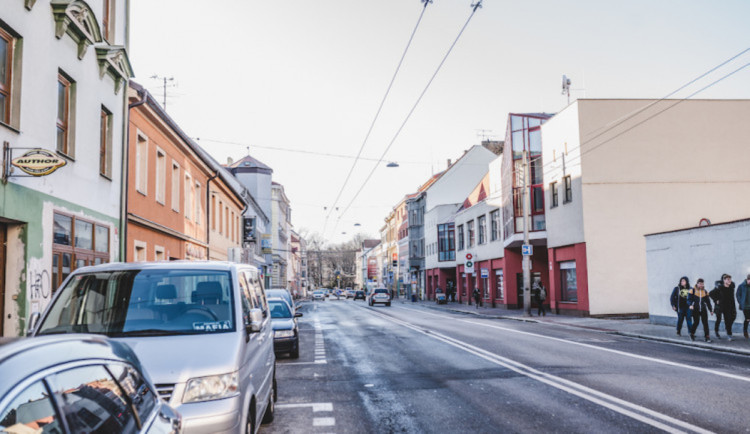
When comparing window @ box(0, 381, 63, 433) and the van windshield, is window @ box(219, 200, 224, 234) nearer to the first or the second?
the van windshield

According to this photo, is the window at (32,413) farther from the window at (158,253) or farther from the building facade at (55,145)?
the window at (158,253)

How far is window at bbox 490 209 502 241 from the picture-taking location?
42.8 metres

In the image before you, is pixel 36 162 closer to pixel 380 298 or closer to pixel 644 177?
pixel 644 177

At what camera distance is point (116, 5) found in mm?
15656


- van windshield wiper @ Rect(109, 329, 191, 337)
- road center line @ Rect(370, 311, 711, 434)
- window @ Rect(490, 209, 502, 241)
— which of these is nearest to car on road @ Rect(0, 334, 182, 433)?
van windshield wiper @ Rect(109, 329, 191, 337)

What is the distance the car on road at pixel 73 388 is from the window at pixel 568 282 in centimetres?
2885

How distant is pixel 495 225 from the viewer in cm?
4375

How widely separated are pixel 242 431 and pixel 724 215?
1140 inches

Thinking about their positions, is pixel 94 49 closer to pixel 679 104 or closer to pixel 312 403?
pixel 312 403

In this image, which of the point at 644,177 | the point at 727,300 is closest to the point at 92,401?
the point at 727,300

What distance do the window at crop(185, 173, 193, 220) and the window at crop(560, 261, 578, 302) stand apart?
17.7m

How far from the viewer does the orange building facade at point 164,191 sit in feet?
55.9

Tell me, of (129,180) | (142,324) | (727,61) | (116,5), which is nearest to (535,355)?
(727,61)

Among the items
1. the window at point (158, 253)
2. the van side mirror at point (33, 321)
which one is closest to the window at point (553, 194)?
the window at point (158, 253)
